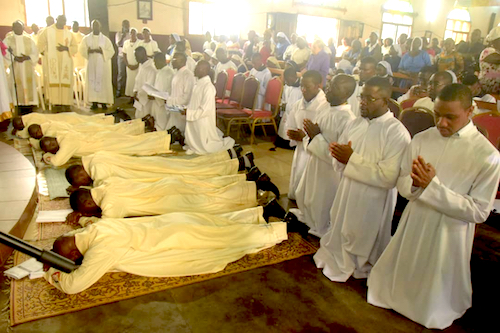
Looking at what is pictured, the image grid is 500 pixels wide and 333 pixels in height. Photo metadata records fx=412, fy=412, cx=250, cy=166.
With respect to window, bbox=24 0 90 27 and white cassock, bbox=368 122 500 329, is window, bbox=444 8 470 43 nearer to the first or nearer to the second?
window, bbox=24 0 90 27

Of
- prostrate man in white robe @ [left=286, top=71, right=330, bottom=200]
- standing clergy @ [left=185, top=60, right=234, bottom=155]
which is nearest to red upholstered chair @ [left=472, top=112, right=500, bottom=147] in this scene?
prostrate man in white robe @ [left=286, top=71, right=330, bottom=200]

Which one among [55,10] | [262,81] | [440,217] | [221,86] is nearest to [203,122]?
[221,86]

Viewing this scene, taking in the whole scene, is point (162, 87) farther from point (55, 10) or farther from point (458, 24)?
point (458, 24)

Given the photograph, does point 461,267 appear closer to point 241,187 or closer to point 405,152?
point 405,152

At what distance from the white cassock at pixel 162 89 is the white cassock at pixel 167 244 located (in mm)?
4246

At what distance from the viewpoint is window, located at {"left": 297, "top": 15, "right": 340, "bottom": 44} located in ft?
56.5

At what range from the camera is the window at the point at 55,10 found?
11.7m

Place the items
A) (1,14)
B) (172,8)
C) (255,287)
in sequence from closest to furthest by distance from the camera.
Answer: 1. (255,287)
2. (1,14)
3. (172,8)

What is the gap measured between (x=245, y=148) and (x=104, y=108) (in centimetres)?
451

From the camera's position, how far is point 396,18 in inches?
756

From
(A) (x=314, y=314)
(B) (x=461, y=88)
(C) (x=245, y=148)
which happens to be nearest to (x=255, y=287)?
(A) (x=314, y=314)

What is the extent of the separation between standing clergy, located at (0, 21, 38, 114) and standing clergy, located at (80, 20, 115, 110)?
1174 mm

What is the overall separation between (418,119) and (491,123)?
63cm

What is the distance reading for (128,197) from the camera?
3.89 meters
